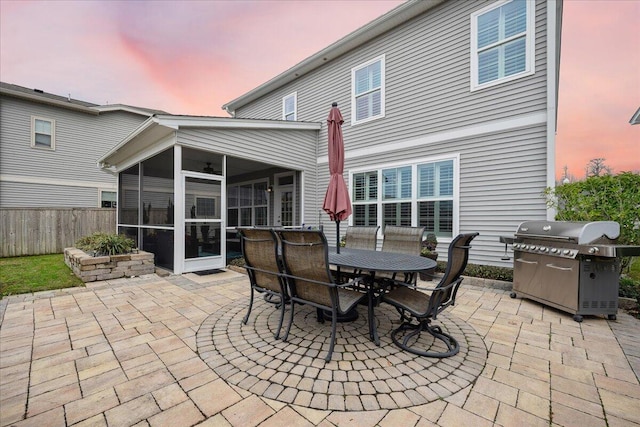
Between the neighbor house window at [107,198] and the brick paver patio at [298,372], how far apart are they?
10.2 metres

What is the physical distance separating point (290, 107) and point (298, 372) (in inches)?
352

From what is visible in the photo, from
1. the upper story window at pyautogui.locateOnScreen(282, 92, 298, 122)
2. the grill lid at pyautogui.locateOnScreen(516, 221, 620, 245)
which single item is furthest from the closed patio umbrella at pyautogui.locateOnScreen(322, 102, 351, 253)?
the upper story window at pyautogui.locateOnScreen(282, 92, 298, 122)

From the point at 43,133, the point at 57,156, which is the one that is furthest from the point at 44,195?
the point at 43,133

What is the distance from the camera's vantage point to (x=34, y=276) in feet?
17.1

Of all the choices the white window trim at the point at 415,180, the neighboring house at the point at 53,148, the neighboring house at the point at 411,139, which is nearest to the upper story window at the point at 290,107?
the neighboring house at the point at 411,139

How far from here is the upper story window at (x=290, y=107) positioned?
916 cm

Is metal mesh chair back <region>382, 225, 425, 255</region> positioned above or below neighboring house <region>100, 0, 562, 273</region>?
below

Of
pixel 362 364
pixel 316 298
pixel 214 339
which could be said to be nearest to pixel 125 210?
pixel 214 339

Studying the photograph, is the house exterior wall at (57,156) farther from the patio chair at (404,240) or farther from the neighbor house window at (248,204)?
the patio chair at (404,240)

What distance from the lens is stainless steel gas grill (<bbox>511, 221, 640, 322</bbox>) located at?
10.3 ft

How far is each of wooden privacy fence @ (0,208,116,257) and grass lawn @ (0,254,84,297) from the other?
4.45 feet

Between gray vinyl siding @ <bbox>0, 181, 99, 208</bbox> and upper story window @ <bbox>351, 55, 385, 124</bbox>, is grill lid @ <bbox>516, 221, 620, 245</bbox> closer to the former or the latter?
upper story window @ <bbox>351, 55, 385, 124</bbox>

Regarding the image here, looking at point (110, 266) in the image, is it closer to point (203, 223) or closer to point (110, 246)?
point (110, 246)

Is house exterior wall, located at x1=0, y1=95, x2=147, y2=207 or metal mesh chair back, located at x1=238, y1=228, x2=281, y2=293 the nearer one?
metal mesh chair back, located at x1=238, y1=228, x2=281, y2=293
